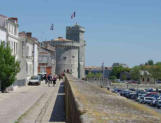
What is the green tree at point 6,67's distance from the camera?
104 feet

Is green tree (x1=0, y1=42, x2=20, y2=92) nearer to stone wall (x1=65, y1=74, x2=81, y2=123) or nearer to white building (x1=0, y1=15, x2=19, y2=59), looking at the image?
white building (x1=0, y1=15, x2=19, y2=59)

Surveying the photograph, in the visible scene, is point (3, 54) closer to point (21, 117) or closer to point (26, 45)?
point (21, 117)

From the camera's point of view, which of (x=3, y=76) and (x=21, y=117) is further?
(x=3, y=76)

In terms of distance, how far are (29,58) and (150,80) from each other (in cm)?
13128

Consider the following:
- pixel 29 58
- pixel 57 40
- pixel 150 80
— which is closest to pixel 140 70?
pixel 150 80

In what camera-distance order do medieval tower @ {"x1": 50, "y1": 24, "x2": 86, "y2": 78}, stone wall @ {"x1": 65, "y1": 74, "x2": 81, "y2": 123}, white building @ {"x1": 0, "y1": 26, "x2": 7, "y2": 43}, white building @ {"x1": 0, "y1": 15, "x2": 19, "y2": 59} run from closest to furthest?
stone wall @ {"x1": 65, "y1": 74, "x2": 81, "y2": 123} → white building @ {"x1": 0, "y1": 26, "x2": 7, "y2": 43} → white building @ {"x1": 0, "y1": 15, "x2": 19, "y2": 59} → medieval tower @ {"x1": 50, "y1": 24, "x2": 86, "y2": 78}

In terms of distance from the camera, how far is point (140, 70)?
579ft

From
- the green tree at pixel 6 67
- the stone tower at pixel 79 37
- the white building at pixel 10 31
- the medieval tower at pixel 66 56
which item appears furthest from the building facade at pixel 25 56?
the stone tower at pixel 79 37

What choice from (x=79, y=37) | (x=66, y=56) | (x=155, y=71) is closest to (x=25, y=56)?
(x=66, y=56)

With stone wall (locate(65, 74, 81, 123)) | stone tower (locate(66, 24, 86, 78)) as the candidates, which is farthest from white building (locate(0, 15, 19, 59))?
stone tower (locate(66, 24, 86, 78))

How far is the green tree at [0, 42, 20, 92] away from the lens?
104 feet

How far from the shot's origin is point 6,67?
31.7m

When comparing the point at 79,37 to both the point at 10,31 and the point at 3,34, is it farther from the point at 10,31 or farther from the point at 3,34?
the point at 3,34

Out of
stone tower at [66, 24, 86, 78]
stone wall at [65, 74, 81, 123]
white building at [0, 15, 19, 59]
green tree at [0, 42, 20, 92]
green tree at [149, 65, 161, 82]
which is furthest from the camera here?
green tree at [149, 65, 161, 82]
